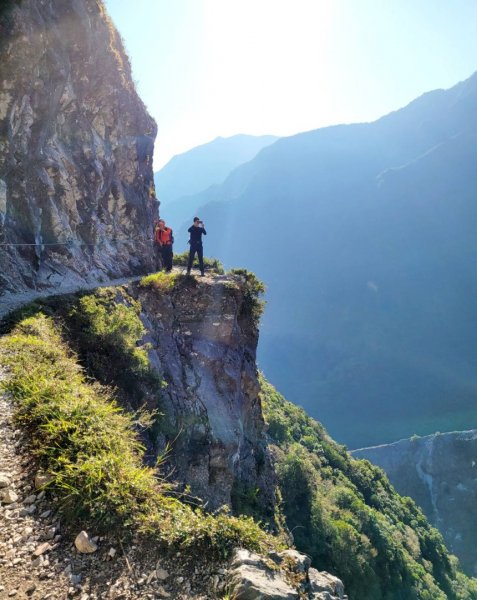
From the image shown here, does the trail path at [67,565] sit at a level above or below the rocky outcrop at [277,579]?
above

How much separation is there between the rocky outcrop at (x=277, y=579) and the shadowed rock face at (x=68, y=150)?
12.7m

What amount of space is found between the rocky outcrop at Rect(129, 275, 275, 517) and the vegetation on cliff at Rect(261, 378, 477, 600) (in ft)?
15.5

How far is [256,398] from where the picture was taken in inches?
790

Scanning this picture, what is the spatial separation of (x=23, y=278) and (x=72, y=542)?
1273 centimetres

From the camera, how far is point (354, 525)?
138 ft

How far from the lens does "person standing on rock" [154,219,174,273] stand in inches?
794

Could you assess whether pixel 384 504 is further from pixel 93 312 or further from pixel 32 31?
pixel 32 31

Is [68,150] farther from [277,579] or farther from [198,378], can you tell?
[277,579]

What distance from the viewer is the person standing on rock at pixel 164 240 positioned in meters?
20.2

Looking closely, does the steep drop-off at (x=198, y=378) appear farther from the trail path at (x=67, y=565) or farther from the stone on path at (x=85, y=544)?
the stone on path at (x=85, y=544)

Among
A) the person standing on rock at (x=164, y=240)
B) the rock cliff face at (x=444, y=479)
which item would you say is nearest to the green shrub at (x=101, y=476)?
the person standing on rock at (x=164, y=240)

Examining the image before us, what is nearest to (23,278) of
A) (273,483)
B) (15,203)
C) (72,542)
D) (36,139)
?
(15,203)

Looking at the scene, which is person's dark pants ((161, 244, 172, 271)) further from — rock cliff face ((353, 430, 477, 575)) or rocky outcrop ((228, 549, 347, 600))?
rock cliff face ((353, 430, 477, 575))

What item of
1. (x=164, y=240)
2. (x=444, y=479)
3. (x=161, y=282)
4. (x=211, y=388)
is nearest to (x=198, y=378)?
(x=211, y=388)
